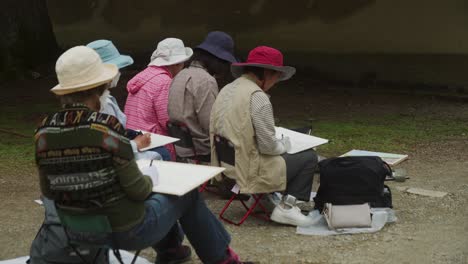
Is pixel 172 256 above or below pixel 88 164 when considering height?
below

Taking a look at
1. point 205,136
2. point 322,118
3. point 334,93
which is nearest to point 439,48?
point 334,93

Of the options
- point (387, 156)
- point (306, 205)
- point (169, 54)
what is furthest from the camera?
point (387, 156)

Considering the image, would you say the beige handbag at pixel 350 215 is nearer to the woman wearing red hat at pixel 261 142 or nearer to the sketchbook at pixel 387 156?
the woman wearing red hat at pixel 261 142

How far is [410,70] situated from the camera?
1054 cm

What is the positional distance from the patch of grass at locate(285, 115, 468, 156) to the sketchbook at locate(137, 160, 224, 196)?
10.8ft

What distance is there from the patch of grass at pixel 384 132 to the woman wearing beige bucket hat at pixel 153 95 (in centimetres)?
199

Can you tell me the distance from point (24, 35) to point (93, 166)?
9545 millimetres

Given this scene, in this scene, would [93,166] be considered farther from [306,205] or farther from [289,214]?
[306,205]

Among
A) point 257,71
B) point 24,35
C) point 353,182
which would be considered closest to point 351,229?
point 353,182

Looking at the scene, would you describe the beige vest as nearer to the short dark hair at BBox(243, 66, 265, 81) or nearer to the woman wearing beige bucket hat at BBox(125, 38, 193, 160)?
the short dark hair at BBox(243, 66, 265, 81)

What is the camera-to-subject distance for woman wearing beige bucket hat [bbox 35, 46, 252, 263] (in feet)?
9.29

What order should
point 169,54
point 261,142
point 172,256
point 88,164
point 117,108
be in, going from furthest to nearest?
point 169,54 < point 261,142 < point 117,108 < point 172,256 < point 88,164

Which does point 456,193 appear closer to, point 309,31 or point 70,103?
point 70,103

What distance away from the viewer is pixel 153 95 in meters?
5.18
